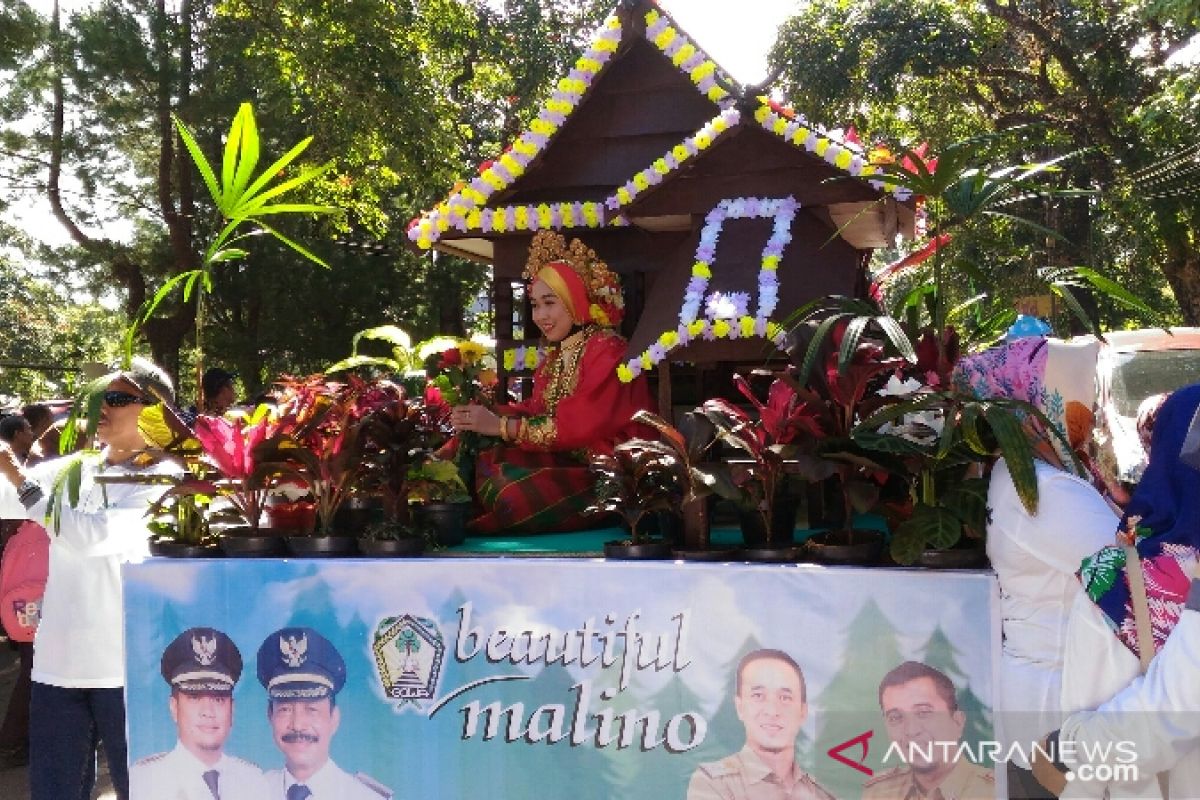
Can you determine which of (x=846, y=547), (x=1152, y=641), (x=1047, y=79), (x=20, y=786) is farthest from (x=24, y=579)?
(x=1047, y=79)

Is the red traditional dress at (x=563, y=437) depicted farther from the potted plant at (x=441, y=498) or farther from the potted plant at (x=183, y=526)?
the potted plant at (x=183, y=526)

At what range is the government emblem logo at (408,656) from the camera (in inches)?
131

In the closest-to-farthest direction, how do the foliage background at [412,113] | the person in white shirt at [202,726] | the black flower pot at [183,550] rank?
Answer: the person in white shirt at [202,726]
the black flower pot at [183,550]
the foliage background at [412,113]

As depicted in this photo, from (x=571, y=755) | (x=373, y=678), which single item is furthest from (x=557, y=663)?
(x=373, y=678)

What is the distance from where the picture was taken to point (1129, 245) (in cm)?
1773

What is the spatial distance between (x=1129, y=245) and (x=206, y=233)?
1412cm

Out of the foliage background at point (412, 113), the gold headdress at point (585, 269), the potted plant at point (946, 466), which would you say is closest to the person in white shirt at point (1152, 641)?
the potted plant at point (946, 466)

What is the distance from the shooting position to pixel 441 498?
156 inches

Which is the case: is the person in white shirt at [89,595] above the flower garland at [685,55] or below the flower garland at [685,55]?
below

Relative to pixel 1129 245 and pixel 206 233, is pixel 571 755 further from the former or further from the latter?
pixel 1129 245

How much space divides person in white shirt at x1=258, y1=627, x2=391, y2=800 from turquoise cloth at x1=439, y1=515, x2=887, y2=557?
498mm

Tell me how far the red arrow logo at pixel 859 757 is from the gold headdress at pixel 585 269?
2005mm

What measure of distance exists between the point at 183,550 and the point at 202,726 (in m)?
0.55

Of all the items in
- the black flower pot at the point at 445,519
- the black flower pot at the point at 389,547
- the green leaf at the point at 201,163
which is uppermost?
the green leaf at the point at 201,163
